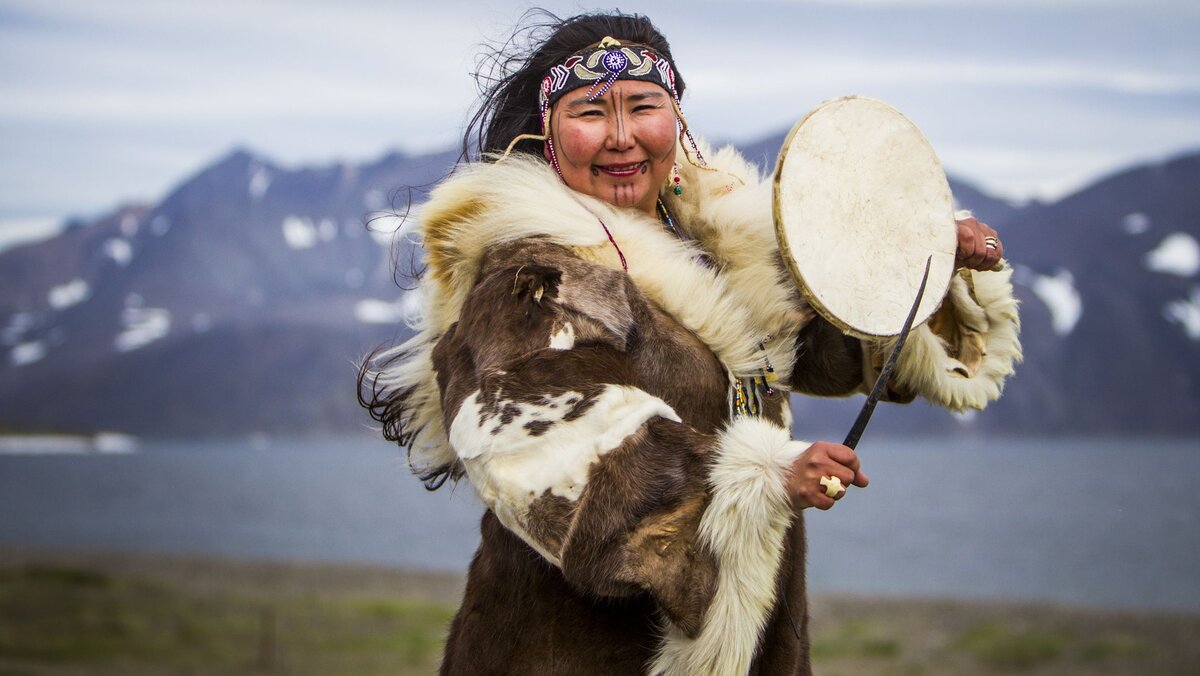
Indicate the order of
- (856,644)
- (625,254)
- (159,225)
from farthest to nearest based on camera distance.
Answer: (159,225), (856,644), (625,254)

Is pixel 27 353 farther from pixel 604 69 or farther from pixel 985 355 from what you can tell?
pixel 985 355

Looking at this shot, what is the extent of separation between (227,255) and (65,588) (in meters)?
162

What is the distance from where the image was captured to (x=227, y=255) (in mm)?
176625

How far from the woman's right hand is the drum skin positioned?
1.45 ft

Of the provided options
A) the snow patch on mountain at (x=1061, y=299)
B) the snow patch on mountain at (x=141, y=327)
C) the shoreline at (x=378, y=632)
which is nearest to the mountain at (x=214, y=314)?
the snow patch on mountain at (x=141, y=327)

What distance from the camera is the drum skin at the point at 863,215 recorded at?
2264mm

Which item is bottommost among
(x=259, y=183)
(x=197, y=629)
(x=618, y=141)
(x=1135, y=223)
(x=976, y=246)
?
(x=259, y=183)

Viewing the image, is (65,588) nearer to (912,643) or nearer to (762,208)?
(912,643)

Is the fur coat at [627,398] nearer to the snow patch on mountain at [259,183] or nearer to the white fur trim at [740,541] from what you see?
the white fur trim at [740,541]

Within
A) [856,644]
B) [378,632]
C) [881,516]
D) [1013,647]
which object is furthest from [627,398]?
[881,516]

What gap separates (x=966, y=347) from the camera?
2.82 m

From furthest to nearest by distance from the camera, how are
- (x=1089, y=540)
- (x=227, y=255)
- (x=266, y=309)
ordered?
(x=227, y=255), (x=266, y=309), (x=1089, y=540)

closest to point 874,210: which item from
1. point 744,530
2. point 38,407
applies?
point 744,530

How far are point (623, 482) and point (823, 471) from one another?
32 centimetres
